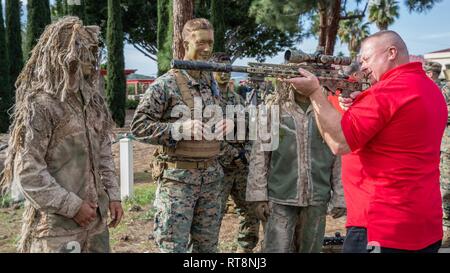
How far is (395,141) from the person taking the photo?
2.40 m

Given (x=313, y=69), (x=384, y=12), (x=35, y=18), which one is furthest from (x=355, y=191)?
(x=35, y=18)

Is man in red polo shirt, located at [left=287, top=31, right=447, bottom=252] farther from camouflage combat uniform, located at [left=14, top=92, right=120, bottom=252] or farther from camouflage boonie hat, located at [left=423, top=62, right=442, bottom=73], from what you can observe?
camouflage boonie hat, located at [left=423, top=62, right=442, bottom=73]

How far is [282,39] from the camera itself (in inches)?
1378

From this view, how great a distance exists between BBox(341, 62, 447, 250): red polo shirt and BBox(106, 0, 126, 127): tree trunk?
2169 centimetres

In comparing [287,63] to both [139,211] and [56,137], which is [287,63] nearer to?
[56,137]

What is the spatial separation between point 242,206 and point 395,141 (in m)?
2.39

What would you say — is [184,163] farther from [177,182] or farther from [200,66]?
[200,66]

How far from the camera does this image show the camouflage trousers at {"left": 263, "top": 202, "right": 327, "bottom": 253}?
11.7 ft

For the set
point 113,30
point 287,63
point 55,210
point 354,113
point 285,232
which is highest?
point 113,30

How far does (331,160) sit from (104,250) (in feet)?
6.00

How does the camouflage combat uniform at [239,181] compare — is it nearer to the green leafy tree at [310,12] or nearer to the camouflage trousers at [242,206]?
the camouflage trousers at [242,206]

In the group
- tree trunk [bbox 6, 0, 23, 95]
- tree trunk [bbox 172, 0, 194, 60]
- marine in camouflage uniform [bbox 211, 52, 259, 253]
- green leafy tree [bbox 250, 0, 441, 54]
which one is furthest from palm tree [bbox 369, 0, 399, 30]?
tree trunk [bbox 6, 0, 23, 95]

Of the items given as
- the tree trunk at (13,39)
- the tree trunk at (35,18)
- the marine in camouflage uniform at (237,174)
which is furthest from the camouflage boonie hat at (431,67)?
the tree trunk at (13,39)

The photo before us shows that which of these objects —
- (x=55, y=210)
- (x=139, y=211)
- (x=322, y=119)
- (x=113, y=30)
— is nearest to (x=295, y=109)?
(x=322, y=119)
